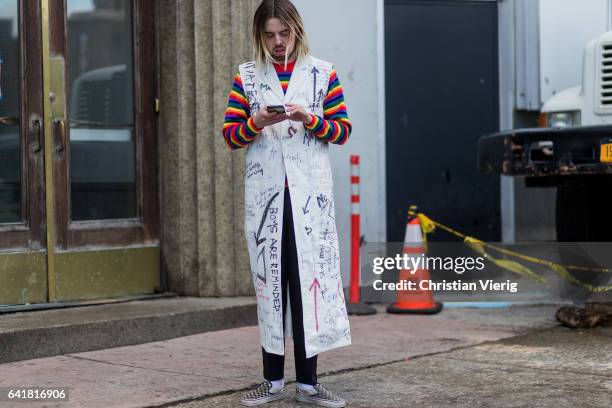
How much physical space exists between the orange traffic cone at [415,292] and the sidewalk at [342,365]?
51cm

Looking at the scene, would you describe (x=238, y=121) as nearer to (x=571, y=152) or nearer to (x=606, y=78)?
(x=571, y=152)

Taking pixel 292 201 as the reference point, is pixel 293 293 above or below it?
below

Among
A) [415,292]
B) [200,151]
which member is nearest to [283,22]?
[200,151]

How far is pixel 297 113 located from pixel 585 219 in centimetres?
380

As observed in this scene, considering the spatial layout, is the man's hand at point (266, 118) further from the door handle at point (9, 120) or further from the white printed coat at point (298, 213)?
the door handle at point (9, 120)

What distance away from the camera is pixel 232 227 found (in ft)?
23.3

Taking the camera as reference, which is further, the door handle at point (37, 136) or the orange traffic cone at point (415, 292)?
the orange traffic cone at point (415, 292)

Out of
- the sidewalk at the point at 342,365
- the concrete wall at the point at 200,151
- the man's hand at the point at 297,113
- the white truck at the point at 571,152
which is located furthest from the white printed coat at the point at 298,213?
the white truck at the point at 571,152

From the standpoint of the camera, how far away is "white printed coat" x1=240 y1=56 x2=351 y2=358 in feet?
14.5

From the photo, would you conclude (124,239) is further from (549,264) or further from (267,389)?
(549,264)

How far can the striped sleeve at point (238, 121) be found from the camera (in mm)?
4445

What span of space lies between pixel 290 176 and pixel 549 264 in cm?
404

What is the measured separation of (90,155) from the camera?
22.3 ft

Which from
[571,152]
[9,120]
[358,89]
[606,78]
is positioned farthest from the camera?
[358,89]
